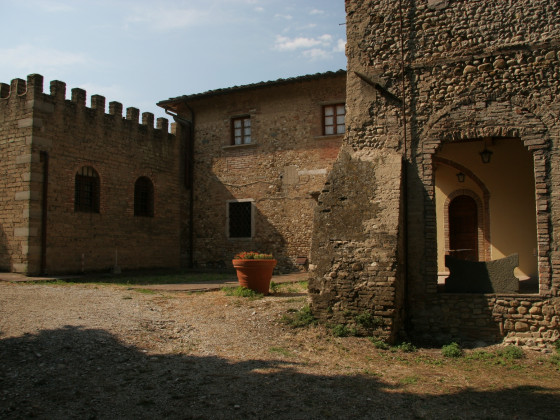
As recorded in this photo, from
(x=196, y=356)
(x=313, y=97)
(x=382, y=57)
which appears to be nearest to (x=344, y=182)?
(x=382, y=57)

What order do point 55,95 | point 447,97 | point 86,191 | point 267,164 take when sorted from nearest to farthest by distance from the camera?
point 447,97
point 55,95
point 86,191
point 267,164

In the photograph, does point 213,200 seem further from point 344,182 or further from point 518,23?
point 518,23

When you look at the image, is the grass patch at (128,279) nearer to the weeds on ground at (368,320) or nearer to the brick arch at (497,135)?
the weeds on ground at (368,320)

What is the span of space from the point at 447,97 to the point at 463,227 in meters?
6.34

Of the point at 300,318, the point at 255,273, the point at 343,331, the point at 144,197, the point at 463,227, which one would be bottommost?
the point at 343,331

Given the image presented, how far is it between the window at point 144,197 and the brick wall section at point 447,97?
989 centimetres

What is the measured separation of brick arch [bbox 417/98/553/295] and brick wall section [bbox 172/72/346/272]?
703 centimetres

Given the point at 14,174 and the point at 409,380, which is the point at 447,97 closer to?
the point at 409,380

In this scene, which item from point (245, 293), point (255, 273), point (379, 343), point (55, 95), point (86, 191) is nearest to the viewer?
point (379, 343)

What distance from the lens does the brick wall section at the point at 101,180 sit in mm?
12727

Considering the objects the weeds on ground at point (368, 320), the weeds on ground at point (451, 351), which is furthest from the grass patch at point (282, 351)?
the weeds on ground at point (451, 351)

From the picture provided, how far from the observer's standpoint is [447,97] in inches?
292

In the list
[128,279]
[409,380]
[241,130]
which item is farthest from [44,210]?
[409,380]

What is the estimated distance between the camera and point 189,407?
3.98m
